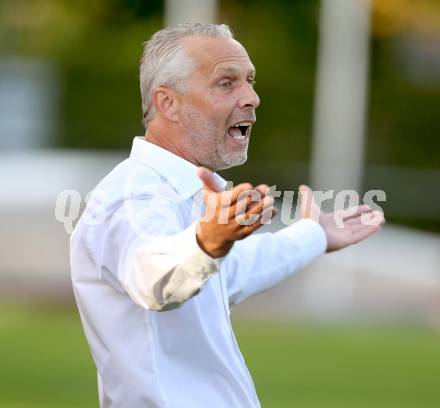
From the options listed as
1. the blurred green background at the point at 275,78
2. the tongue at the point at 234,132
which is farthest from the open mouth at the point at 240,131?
the blurred green background at the point at 275,78

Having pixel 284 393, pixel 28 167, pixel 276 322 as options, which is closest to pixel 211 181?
pixel 284 393

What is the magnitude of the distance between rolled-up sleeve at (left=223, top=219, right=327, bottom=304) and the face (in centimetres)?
42

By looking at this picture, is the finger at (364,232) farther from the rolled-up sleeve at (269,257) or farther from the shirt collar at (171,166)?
the shirt collar at (171,166)

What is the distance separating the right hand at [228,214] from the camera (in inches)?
132

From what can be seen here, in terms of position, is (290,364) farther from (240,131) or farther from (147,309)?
(147,309)

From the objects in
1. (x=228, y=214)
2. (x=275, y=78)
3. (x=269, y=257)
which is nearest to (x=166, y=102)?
(x=269, y=257)

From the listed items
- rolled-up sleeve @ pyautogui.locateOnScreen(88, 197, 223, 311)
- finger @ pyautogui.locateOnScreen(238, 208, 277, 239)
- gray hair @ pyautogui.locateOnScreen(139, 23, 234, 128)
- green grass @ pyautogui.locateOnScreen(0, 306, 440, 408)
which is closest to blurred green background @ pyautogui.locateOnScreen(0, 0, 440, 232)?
green grass @ pyautogui.locateOnScreen(0, 306, 440, 408)

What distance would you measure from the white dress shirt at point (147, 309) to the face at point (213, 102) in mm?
131

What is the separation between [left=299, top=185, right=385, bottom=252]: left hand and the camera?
184 inches

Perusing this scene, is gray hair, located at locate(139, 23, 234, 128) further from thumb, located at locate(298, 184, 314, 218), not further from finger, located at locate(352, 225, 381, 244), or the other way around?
finger, located at locate(352, 225, 381, 244)

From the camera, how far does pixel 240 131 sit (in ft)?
14.1

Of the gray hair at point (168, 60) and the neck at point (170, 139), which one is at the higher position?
the gray hair at point (168, 60)

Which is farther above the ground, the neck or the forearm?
the neck

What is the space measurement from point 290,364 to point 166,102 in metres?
9.09
